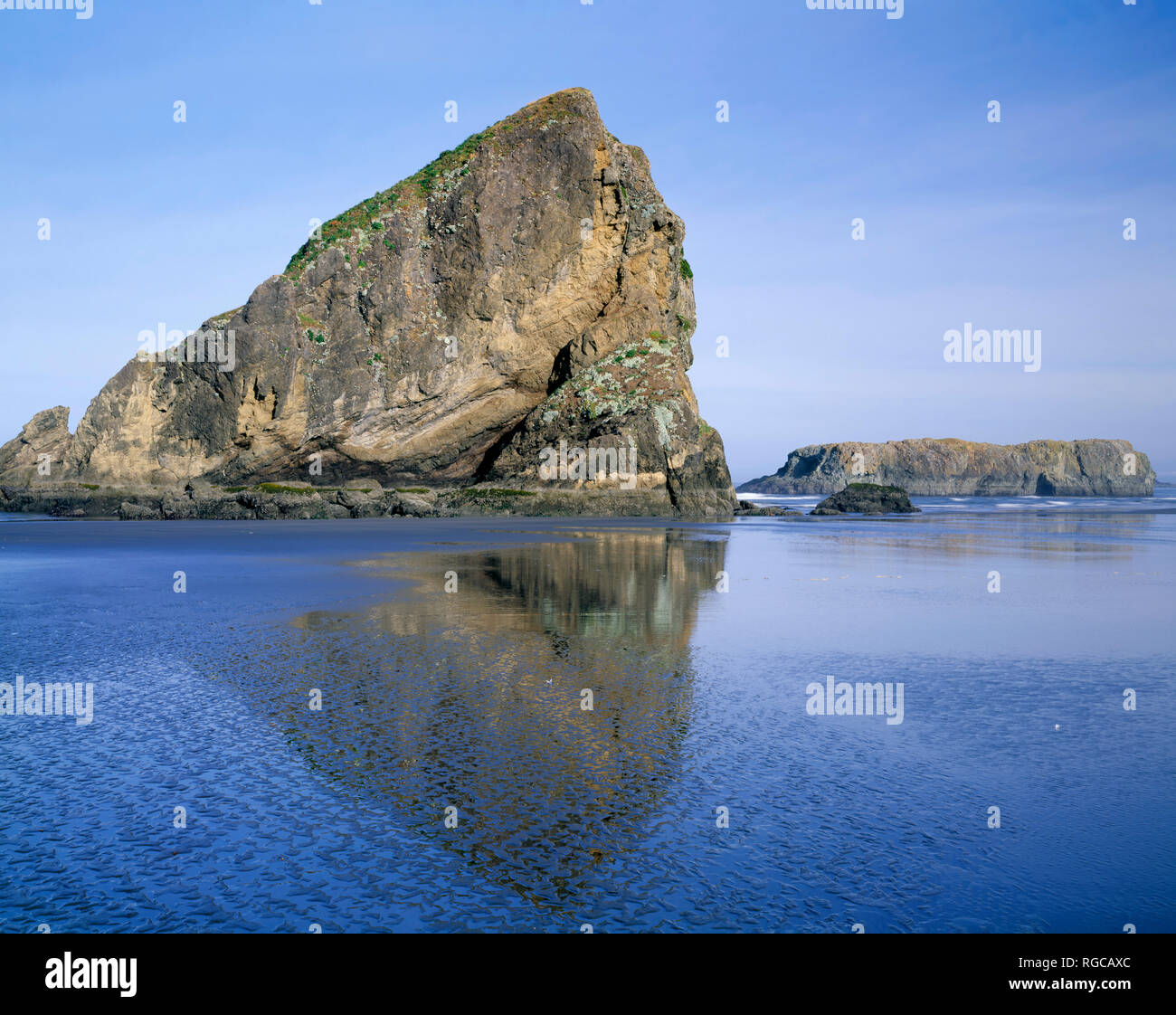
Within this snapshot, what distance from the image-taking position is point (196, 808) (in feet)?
18.2

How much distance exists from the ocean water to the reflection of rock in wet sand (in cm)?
4

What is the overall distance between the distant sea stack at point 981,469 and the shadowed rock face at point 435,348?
10680 centimetres

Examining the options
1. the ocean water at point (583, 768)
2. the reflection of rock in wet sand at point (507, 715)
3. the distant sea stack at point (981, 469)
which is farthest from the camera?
the distant sea stack at point (981, 469)

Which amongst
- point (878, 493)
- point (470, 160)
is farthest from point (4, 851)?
point (878, 493)

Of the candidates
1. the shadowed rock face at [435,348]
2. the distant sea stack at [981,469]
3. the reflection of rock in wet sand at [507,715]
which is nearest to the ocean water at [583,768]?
the reflection of rock in wet sand at [507,715]

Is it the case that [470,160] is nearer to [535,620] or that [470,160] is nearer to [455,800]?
[535,620]

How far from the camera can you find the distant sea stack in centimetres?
16188

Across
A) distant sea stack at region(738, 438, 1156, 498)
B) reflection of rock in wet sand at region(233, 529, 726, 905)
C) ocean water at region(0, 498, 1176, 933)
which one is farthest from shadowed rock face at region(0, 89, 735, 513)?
distant sea stack at region(738, 438, 1156, 498)

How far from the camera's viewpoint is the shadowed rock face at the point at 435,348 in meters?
59.7

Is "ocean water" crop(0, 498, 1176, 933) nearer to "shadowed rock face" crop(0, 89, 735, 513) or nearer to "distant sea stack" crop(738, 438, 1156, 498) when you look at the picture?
"shadowed rock face" crop(0, 89, 735, 513)

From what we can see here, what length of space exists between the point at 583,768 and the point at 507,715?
65.3 inches

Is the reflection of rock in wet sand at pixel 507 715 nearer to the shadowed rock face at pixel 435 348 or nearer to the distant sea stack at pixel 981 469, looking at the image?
the shadowed rock face at pixel 435 348
